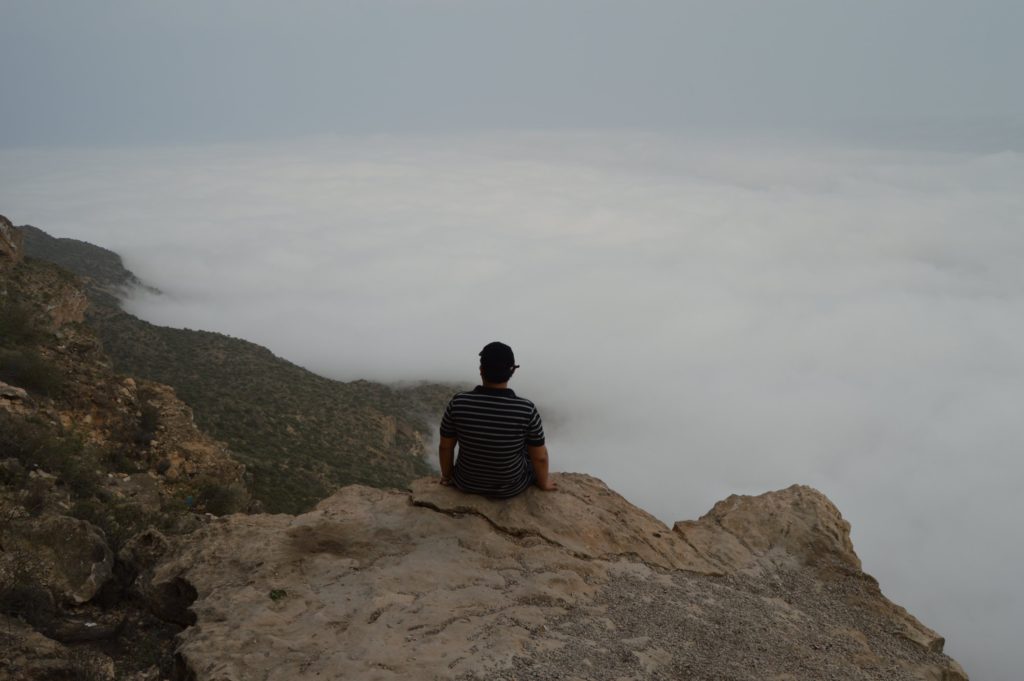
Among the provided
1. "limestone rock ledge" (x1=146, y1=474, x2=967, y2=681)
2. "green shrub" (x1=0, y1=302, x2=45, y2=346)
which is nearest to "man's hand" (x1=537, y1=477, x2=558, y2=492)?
"limestone rock ledge" (x1=146, y1=474, x2=967, y2=681)

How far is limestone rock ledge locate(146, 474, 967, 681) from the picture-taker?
16.5 feet

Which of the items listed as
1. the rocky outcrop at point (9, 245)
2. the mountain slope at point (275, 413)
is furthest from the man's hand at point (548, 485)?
the rocky outcrop at point (9, 245)

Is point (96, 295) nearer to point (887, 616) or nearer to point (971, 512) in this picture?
point (887, 616)

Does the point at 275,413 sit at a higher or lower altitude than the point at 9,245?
lower

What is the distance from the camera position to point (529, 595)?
19.1ft

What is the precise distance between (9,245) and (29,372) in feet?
30.9

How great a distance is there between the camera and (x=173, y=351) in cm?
3425

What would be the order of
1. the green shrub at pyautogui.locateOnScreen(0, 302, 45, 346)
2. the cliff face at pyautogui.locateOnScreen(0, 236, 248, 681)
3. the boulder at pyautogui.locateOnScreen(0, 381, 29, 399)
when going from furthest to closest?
the green shrub at pyautogui.locateOnScreen(0, 302, 45, 346)
the boulder at pyautogui.locateOnScreen(0, 381, 29, 399)
the cliff face at pyautogui.locateOnScreen(0, 236, 248, 681)

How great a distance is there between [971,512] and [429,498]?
12712 cm

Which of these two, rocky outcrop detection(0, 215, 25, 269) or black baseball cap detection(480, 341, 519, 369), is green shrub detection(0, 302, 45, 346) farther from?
black baseball cap detection(480, 341, 519, 369)

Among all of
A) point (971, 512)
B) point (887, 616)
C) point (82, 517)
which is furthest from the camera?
point (971, 512)

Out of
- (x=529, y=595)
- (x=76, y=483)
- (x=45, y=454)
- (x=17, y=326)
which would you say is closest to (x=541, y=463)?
(x=529, y=595)

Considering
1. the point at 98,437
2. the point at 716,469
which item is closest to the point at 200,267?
the point at 716,469

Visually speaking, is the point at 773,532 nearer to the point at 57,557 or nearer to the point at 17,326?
the point at 57,557
